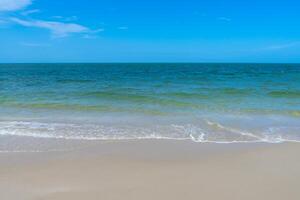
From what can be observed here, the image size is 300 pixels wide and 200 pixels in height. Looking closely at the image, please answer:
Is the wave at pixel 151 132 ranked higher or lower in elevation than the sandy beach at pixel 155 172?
higher

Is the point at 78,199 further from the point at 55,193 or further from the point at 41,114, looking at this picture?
the point at 41,114

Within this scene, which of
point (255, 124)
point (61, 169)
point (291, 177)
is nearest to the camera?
point (291, 177)

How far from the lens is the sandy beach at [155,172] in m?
4.51

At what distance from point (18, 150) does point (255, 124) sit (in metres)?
7.67

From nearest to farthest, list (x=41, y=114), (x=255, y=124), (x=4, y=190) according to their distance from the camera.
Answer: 1. (x=4, y=190)
2. (x=255, y=124)
3. (x=41, y=114)

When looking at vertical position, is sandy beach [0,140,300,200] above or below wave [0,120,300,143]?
below

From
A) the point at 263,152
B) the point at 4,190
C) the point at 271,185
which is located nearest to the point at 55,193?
the point at 4,190

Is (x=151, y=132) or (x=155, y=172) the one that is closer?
(x=155, y=172)

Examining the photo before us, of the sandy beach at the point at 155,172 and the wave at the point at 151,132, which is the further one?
the wave at the point at 151,132

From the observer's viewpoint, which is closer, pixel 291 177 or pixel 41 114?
pixel 291 177

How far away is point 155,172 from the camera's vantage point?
17.6 feet

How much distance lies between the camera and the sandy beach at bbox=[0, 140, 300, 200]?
4.51 m

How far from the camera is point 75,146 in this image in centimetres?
708

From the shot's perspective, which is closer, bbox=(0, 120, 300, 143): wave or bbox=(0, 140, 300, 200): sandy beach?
bbox=(0, 140, 300, 200): sandy beach
